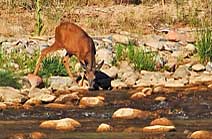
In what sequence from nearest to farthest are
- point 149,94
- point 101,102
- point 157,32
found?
point 101,102, point 149,94, point 157,32

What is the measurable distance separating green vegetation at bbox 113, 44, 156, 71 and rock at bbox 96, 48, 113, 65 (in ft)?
0.41

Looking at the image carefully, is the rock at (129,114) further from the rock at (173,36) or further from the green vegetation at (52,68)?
the rock at (173,36)

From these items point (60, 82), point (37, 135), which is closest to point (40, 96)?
point (60, 82)

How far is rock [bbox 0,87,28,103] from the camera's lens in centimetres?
1306

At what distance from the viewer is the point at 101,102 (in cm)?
1305

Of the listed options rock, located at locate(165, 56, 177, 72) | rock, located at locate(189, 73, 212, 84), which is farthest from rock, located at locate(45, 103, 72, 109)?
rock, located at locate(165, 56, 177, 72)

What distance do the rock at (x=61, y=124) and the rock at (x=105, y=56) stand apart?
6.11 metres

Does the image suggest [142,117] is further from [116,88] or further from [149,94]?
[116,88]

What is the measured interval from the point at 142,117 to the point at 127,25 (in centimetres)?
923

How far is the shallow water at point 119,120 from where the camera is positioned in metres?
10.0

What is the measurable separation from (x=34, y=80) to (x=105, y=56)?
8.38 ft

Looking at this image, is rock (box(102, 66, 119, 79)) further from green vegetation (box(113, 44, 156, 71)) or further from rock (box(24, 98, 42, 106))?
rock (box(24, 98, 42, 106))

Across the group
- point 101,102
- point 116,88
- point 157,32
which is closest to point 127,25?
point 157,32

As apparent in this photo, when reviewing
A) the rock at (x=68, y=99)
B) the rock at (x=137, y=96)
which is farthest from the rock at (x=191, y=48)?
the rock at (x=68, y=99)
